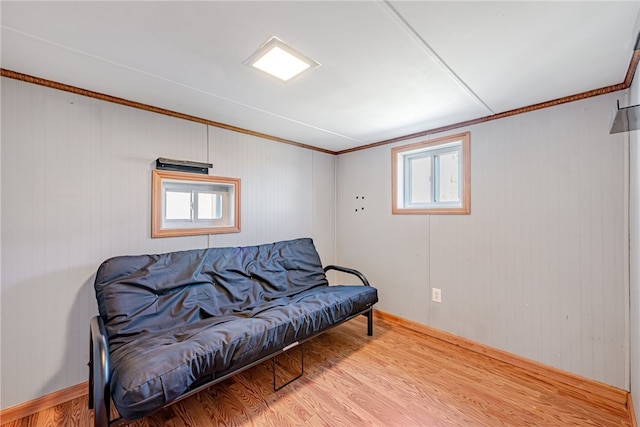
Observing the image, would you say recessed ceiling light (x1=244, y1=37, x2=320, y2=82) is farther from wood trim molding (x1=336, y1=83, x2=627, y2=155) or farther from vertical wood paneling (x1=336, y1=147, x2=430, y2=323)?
vertical wood paneling (x1=336, y1=147, x2=430, y2=323)

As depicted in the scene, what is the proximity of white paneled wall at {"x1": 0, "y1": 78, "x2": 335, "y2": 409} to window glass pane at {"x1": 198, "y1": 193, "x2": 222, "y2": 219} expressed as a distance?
0.93ft

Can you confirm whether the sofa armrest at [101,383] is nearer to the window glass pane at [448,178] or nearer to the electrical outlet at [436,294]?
the electrical outlet at [436,294]

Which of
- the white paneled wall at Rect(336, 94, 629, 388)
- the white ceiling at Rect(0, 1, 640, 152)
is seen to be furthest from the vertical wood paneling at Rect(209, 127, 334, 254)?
the white paneled wall at Rect(336, 94, 629, 388)

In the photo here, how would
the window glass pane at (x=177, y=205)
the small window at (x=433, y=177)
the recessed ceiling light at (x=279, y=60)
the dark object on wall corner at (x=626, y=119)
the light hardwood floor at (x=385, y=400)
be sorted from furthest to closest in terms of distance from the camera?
the small window at (x=433, y=177) → the window glass pane at (x=177, y=205) → the light hardwood floor at (x=385, y=400) → the recessed ceiling light at (x=279, y=60) → the dark object on wall corner at (x=626, y=119)

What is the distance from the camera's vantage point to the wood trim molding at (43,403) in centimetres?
157

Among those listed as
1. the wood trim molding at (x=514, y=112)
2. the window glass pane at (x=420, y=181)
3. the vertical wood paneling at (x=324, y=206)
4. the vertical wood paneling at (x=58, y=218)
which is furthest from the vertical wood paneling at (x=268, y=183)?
the window glass pane at (x=420, y=181)

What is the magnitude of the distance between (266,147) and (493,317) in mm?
2729

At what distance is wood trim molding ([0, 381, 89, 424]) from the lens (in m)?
1.57

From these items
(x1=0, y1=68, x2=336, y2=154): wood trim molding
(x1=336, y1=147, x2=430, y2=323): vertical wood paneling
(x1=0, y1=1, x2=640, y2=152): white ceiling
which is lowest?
(x1=336, y1=147, x2=430, y2=323): vertical wood paneling

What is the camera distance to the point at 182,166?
89.4 inches

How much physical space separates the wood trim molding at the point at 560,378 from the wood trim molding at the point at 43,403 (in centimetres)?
292

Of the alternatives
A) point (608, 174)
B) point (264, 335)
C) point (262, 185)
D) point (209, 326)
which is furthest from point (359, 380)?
point (608, 174)

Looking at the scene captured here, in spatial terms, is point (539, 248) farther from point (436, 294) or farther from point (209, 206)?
point (209, 206)

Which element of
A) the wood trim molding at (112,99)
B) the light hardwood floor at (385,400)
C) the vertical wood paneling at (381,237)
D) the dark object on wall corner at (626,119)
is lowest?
the light hardwood floor at (385,400)
